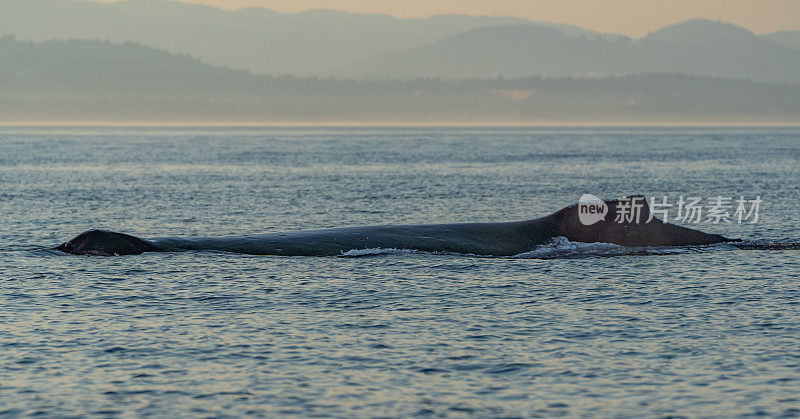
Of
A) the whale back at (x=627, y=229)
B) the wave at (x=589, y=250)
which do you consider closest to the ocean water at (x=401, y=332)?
the wave at (x=589, y=250)

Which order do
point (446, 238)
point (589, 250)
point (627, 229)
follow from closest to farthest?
1. point (589, 250)
2. point (446, 238)
3. point (627, 229)

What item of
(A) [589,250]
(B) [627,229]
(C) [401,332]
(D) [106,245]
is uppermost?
(B) [627,229]

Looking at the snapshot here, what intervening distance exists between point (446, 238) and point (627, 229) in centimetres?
612

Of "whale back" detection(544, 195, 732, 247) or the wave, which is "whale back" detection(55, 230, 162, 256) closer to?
the wave

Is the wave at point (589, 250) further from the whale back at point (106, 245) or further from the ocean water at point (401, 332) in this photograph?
the whale back at point (106, 245)

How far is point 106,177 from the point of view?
79938 mm

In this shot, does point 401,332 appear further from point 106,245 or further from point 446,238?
point 106,245

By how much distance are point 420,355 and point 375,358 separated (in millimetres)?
838

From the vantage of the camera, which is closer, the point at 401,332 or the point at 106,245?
the point at 401,332

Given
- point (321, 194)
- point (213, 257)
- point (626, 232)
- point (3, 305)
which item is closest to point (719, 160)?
point (321, 194)

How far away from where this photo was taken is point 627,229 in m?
31.6

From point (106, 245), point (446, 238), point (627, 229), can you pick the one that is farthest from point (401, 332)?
point (627, 229)

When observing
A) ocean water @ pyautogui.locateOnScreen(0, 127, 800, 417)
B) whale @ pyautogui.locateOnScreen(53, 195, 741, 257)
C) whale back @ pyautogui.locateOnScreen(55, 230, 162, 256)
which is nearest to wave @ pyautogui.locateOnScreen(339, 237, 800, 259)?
ocean water @ pyautogui.locateOnScreen(0, 127, 800, 417)

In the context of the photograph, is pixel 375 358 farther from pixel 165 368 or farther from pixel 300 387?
pixel 165 368
